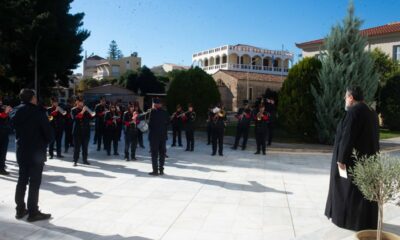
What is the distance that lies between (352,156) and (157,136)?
5.50 meters

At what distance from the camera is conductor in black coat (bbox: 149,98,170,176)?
31.0ft

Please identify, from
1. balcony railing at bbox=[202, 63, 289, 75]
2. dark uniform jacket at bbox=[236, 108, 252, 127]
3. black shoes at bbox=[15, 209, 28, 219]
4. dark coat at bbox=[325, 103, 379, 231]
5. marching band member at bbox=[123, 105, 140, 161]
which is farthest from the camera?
balcony railing at bbox=[202, 63, 289, 75]

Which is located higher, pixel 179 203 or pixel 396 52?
pixel 396 52

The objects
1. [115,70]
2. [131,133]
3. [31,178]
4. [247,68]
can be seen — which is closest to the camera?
[31,178]

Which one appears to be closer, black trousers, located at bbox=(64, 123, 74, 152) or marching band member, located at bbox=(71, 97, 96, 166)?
marching band member, located at bbox=(71, 97, 96, 166)

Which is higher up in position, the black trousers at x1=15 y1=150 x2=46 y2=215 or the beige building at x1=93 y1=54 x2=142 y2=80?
the beige building at x1=93 y1=54 x2=142 y2=80

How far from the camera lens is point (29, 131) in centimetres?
577

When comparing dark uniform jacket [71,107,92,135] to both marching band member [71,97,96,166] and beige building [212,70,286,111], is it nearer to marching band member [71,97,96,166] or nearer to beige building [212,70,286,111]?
marching band member [71,97,96,166]

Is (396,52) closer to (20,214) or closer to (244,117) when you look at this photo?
(244,117)

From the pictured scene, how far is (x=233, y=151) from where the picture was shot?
14.4m

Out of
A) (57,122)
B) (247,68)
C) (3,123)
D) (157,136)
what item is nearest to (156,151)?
(157,136)

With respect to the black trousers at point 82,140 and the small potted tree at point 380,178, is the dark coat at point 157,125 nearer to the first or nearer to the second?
the black trousers at point 82,140

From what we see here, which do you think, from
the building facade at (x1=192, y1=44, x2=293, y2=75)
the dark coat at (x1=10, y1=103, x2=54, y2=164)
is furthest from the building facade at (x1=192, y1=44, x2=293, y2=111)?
the dark coat at (x1=10, y1=103, x2=54, y2=164)

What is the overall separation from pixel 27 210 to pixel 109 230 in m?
1.60
